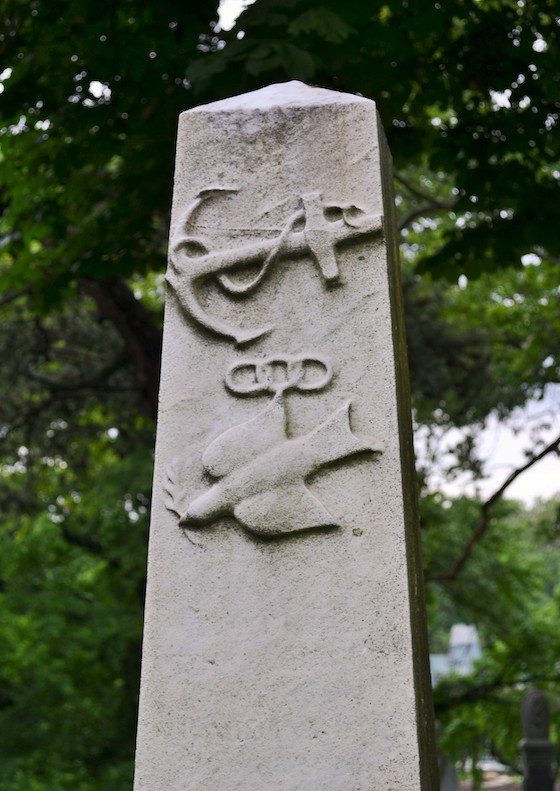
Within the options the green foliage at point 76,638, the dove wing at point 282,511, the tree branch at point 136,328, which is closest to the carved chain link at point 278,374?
the dove wing at point 282,511

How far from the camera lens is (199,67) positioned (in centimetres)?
514

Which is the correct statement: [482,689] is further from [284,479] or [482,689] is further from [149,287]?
[284,479]

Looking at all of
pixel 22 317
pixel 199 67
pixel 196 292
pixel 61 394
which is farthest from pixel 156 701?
pixel 22 317

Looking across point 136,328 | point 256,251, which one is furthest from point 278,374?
point 136,328

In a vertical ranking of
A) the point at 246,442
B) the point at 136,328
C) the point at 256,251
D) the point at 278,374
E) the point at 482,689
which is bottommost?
the point at 482,689

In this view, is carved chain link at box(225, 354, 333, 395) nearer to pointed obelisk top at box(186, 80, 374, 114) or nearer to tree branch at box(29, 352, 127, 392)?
pointed obelisk top at box(186, 80, 374, 114)

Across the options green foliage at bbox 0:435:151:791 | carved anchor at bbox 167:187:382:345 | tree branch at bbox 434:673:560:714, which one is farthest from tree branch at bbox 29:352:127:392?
carved anchor at bbox 167:187:382:345

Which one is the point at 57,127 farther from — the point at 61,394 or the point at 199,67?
the point at 61,394

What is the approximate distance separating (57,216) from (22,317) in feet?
17.6

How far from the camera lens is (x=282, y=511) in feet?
10.6

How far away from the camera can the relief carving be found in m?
3.21

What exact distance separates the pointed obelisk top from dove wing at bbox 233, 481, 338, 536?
127 centimetres

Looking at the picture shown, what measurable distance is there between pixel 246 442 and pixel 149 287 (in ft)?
36.9

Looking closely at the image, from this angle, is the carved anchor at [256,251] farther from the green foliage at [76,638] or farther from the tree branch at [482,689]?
the tree branch at [482,689]
